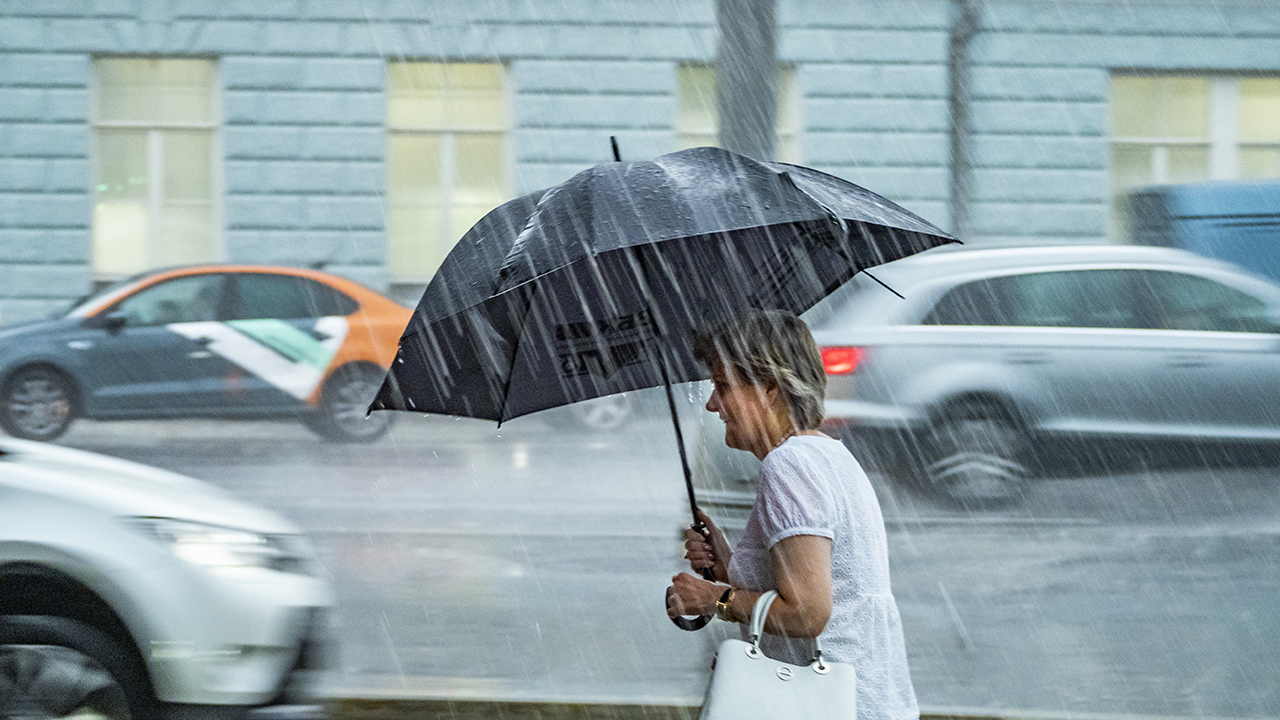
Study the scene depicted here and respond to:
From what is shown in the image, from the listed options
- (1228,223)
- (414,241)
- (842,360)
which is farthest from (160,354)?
(1228,223)

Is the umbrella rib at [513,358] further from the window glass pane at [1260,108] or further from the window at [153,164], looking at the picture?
the window glass pane at [1260,108]

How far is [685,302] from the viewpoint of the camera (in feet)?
8.88

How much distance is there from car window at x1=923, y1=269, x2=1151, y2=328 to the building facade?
673 centimetres

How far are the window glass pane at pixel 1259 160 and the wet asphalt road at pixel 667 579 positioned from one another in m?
8.01

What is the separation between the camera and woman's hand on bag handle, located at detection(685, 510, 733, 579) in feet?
8.27

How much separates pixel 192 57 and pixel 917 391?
1005cm

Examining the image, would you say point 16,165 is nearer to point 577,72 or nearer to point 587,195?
point 577,72

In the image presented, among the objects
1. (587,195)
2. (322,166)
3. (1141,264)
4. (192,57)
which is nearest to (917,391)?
(1141,264)

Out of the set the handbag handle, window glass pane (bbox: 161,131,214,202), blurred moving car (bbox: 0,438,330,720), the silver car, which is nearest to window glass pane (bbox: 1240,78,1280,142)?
the silver car

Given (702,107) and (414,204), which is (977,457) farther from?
(414,204)

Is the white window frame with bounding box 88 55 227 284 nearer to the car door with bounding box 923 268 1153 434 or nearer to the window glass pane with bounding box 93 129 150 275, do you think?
the window glass pane with bounding box 93 129 150 275

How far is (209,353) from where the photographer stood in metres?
11.4

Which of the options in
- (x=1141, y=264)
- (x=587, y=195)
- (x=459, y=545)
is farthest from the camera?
(x=1141, y=264)

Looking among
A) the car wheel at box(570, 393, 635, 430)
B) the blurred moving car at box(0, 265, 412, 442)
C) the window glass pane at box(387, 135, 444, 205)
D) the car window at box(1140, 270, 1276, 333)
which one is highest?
the window glass pane at box(387, 135, 444, 205)
